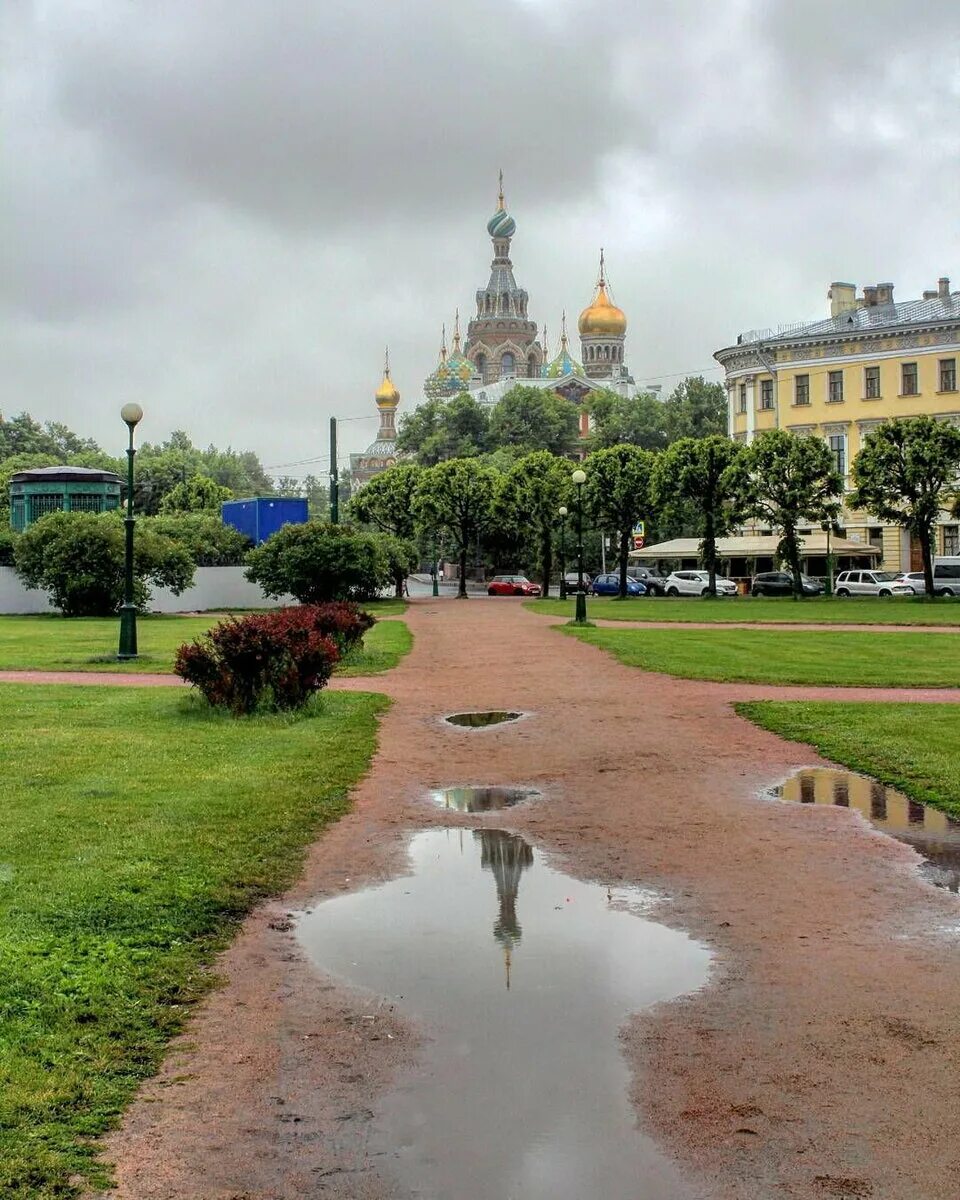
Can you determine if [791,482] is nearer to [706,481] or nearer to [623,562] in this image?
[706,481]

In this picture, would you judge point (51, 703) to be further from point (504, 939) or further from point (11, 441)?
point (11, 441)

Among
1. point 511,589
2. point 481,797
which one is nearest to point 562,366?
point 511,589

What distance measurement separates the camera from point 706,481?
59.0 m

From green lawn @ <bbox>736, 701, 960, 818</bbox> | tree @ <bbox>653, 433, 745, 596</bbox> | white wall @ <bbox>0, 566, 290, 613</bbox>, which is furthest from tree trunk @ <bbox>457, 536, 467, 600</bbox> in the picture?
green lawn @ <bbox>736, 701, 960, 818</bbox>

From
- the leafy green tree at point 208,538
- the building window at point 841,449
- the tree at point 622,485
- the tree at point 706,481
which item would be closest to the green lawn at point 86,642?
the leafy green tree at point 208,538

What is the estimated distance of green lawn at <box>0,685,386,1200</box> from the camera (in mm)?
5012

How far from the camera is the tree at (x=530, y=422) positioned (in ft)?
361

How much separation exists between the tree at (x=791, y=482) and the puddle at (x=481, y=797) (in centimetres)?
4417

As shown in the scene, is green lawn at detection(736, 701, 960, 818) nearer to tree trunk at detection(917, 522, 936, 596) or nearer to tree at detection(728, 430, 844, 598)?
tree trunk at detection(917, 522, 936, 596)

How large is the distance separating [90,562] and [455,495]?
103ft

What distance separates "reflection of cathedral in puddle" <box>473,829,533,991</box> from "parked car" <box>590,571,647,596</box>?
5949 cm

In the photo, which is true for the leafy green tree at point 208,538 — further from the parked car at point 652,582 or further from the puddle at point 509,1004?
the puddle at point 509,1004

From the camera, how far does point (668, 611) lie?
4628 centimetres

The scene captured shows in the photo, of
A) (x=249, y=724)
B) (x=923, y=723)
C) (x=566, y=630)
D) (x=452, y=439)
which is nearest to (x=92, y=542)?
(x=566, y=630)
